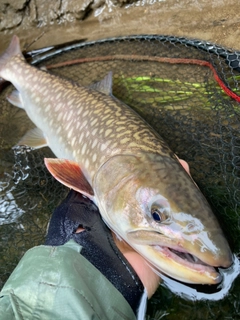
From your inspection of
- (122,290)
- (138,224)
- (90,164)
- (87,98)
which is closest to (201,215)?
(138,224)

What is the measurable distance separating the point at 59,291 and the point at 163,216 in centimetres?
54

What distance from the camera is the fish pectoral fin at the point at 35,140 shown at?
2697 millimetres

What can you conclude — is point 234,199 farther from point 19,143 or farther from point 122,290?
point 19,143

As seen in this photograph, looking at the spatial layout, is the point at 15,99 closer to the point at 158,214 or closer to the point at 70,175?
the point at 70,175

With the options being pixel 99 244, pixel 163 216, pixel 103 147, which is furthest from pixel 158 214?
pixel 103 147

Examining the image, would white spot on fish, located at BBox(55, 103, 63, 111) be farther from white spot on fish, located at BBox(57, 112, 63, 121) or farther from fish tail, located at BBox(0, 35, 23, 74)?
fish tail, located at BBox(0, 35, 23, 74)

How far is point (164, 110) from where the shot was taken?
268 cm

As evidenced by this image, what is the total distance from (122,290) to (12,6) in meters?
3.88

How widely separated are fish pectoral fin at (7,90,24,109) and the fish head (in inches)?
58.4

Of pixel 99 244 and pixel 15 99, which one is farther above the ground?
pixel 15 99

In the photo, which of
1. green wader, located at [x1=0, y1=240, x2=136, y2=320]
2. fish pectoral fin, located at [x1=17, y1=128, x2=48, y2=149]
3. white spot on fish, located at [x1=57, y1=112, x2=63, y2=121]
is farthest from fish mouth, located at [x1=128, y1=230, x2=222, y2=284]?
fish pectoral fin, located at [x1=17, y1=128, x2=48, y2=149]

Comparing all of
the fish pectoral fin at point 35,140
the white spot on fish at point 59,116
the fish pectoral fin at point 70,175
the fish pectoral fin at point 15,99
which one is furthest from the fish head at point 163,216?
the fish pectoral fin at point 15,99

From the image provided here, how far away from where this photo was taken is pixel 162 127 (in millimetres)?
2549

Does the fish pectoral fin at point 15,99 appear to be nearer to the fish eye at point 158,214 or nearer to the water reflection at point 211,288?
the fish eye at point 158,214
